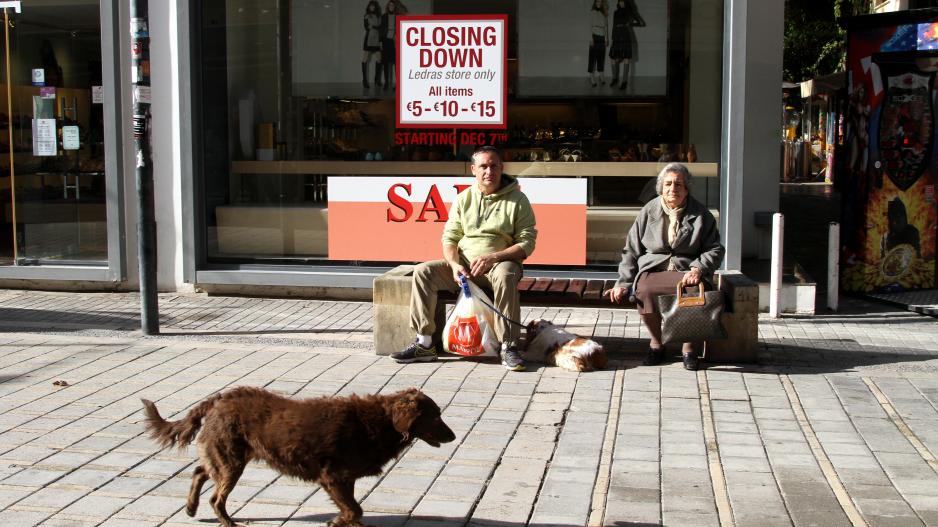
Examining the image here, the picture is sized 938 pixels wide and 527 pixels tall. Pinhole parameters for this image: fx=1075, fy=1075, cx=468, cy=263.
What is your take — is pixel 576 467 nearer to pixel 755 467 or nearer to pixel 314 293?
pixel 755 467

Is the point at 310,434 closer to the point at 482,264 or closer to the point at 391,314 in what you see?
the point at 482,264

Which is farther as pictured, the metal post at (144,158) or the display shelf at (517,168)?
the display shelf at (517,168)

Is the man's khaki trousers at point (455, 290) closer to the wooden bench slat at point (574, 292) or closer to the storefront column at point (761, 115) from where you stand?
the wooden bench slat at point (574, 292)

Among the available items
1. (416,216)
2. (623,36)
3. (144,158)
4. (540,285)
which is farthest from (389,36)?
(540,285)

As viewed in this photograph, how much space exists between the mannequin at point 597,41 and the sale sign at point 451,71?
0.80 m

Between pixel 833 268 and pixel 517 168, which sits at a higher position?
pixel 517 168

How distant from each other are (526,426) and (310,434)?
2.11 metres

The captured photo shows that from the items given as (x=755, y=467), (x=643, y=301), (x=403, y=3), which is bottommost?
(x=755, y=467)

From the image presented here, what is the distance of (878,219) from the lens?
10086 mm

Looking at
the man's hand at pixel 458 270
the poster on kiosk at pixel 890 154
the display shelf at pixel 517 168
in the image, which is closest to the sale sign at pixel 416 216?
the display shelf at pixel 517 168

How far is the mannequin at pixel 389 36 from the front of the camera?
9.89 meters

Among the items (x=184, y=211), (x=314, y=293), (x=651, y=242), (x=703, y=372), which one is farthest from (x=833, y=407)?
(x=184, y=211)

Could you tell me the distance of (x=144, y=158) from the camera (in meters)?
8.29

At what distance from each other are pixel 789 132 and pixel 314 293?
3137 cm
